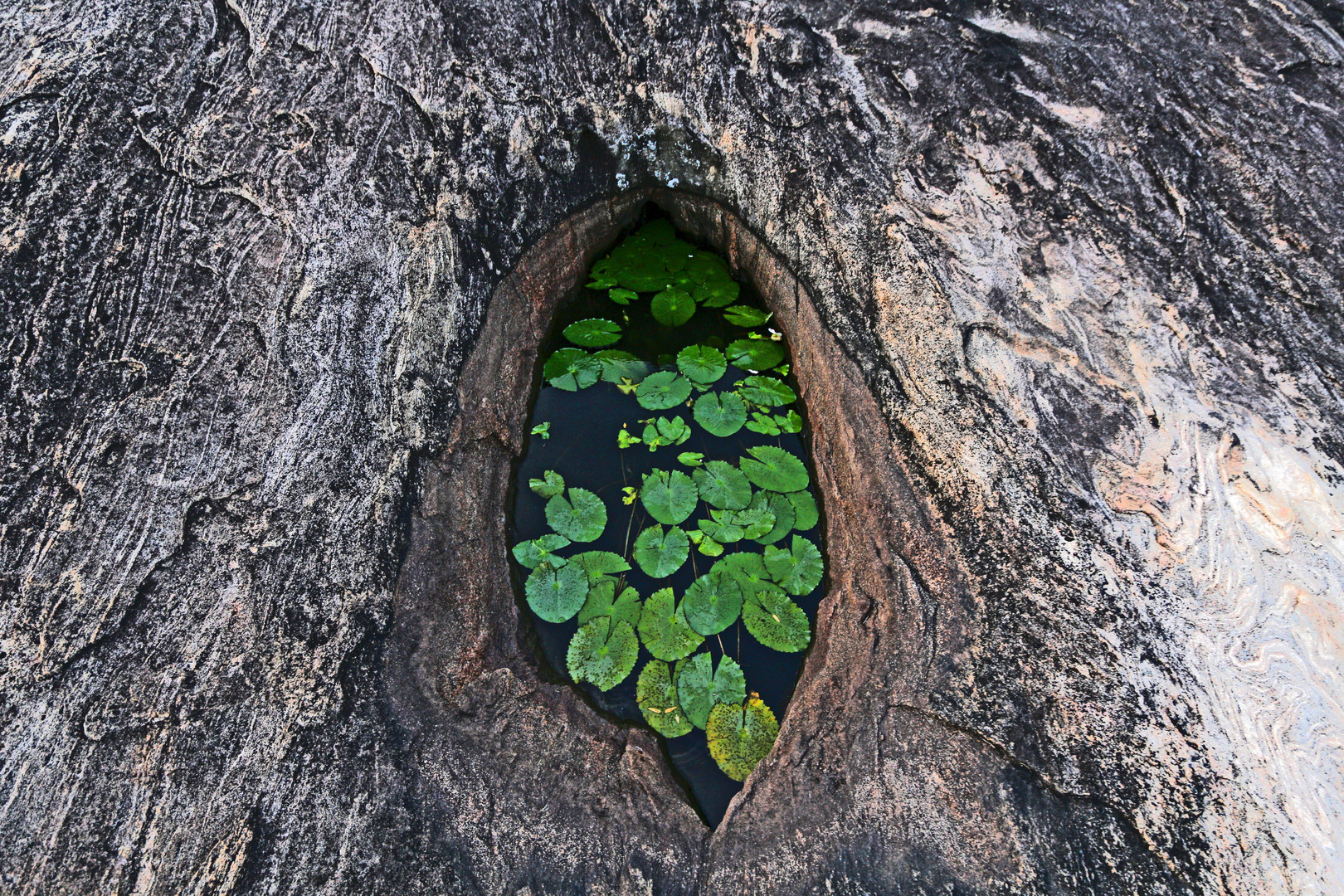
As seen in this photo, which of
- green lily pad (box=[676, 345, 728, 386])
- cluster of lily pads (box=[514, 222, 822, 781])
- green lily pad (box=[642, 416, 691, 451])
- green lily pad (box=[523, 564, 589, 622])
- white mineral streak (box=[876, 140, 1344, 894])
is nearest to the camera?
white mineral streak (box=[876, 140, 1344, 894])

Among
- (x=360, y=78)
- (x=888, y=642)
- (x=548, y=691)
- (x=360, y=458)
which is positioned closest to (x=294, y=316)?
(x=360, y=458)

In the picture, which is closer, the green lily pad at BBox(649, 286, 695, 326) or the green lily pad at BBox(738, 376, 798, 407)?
the green lily pad at BBox(738, 376, 798, 407)

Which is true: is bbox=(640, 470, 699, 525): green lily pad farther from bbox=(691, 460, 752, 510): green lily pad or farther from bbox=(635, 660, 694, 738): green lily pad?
bbox=(635, 660, 694, 738): green lily pad

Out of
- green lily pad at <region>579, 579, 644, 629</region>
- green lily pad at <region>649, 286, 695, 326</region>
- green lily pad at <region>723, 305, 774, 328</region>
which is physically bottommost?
green lily pad at <region>579, 579, 644, 629</region>

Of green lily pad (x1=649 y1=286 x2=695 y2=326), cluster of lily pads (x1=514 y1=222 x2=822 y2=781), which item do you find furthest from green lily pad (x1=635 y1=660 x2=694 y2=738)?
green lily pad (x1=649 y1=286 x2=695 y2=326)

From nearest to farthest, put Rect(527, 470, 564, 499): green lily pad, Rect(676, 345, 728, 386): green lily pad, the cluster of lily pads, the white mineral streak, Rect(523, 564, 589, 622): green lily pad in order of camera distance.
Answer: the white mineral streak → the cluster of lily pads → Rect(523, 564, 589, 622): green lily pad → Rect(527, 470, 564, 499): green lily pad → Rect(676, 345, 728, 386): green lily pad

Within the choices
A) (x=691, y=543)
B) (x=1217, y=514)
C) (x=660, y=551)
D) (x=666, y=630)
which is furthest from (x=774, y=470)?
(x=1217, y=514)

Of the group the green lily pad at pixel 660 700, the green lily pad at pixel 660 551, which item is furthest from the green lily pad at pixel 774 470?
the green lily pad at pixel 660 700

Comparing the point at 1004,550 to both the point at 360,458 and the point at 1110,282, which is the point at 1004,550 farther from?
the point at 360,458
